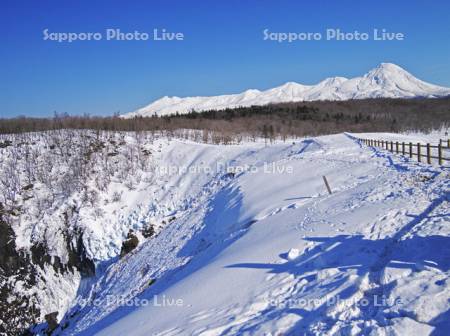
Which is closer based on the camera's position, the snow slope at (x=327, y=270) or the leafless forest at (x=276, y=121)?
the snow slope at (x=327, y=270)

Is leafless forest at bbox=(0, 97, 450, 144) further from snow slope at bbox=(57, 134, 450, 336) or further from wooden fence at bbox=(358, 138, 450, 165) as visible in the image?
snow slope at bbox=(57, 134, 450, 336)

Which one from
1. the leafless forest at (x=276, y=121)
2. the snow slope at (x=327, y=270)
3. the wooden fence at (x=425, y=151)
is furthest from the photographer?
the leafless forest at (x=276, y=121)

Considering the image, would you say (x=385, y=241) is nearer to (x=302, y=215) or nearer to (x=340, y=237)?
(x=340, y=237)

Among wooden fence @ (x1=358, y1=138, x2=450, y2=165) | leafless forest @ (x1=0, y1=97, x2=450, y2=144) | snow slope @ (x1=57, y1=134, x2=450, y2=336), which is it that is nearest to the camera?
snow slope @ (x1=57, y1=134, x2=450, y2=336)

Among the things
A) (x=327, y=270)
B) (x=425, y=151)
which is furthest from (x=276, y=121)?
(x=327, y=270)

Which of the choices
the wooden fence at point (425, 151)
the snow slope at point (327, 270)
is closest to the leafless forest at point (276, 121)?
the wooden fence at point (425, 151)

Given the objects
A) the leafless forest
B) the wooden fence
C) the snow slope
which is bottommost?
the snow slope

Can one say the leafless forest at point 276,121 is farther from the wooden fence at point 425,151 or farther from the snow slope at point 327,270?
the snow slope at point 327,270

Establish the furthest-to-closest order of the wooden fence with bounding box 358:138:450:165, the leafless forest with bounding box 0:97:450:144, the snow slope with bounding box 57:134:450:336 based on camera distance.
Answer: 1. the leafless forest with bounding box 0:97:450:144
2. the wooden fence with bounding box 358:138:450:165
3. the snow slope with bounding box 57:134:450:336

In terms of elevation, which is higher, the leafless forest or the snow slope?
the leafless forest

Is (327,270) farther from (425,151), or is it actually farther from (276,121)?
(276,121)

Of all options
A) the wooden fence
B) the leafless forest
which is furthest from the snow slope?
the leafless forest
